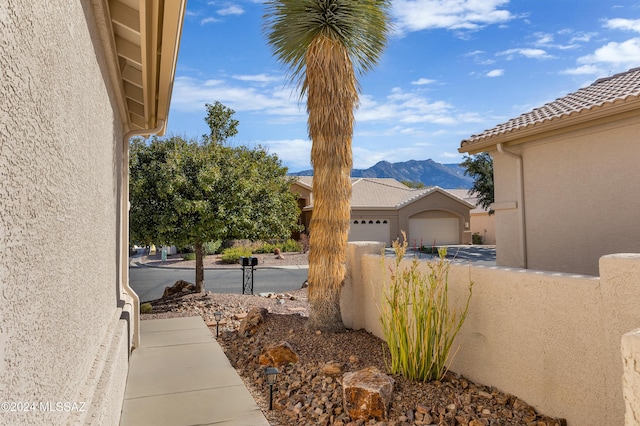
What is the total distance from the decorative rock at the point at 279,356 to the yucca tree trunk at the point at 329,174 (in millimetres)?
1340

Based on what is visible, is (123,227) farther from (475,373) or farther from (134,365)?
(475,373)

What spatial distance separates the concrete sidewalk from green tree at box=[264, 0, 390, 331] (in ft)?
6.68

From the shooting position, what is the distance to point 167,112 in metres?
6.36

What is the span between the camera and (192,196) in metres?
10.5

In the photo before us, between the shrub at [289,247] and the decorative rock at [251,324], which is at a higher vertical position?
the shrub at [289,247]

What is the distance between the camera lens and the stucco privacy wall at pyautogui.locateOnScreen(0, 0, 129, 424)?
4.71ft

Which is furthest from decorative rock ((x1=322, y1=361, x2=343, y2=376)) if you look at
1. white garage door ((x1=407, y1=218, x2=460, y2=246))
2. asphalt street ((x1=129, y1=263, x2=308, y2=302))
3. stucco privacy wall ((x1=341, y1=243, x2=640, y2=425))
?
white garage door ((x1=407, y1=218, x2=460, y2=246))

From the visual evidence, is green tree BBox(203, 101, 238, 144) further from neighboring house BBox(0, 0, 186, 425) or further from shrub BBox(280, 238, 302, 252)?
neighboring house BBox(0, 0, 186, 425)

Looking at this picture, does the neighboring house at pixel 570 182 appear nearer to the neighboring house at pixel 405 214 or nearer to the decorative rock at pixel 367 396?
the decorative rock at pixel 367 396

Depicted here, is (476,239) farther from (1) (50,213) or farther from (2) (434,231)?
(1) (50,213)

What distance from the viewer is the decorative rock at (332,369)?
531 cm

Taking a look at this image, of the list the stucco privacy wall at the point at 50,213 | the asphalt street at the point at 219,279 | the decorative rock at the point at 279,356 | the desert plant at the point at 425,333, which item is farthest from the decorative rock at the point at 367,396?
the asphalt street at the point at 219,279

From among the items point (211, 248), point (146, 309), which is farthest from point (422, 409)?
point (211, 248)

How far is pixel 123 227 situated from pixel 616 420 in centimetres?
643
